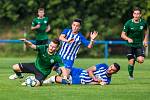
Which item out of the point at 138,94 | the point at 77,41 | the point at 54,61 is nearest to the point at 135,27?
the point at 77,41

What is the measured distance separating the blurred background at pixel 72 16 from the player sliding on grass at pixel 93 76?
766 inches

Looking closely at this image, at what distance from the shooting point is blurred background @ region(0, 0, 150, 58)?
3559 cm

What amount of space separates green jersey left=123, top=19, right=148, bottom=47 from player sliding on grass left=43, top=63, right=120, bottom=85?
2570 mm

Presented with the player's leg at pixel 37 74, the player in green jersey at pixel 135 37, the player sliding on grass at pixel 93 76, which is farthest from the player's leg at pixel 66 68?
the player in green jersey at pixel 135 37

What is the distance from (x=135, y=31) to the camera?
1766cm

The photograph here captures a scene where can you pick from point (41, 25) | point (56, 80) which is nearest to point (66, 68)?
point (56, 80)

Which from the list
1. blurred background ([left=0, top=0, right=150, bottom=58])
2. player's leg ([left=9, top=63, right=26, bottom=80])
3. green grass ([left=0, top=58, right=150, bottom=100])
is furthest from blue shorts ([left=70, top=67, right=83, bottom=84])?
blurred background ([left=0, top=0, right=150, bottom=58])

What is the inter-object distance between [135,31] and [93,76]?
9.34 feet

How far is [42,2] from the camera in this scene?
36438 mm

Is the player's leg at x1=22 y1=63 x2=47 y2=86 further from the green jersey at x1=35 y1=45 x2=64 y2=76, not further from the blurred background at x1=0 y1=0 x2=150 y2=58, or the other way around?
the blurred background at x1=0 y1=0 x2=150 y2=58

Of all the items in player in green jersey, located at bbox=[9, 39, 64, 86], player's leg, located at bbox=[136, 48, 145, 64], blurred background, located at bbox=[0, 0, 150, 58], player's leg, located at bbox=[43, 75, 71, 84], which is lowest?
blurred background, located at bbox=[0, 0, 150, 58]

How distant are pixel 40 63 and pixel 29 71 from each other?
0.36m

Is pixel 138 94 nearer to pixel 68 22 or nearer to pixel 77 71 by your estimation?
pixel 77 71

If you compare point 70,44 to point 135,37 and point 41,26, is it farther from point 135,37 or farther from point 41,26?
point 41,26
